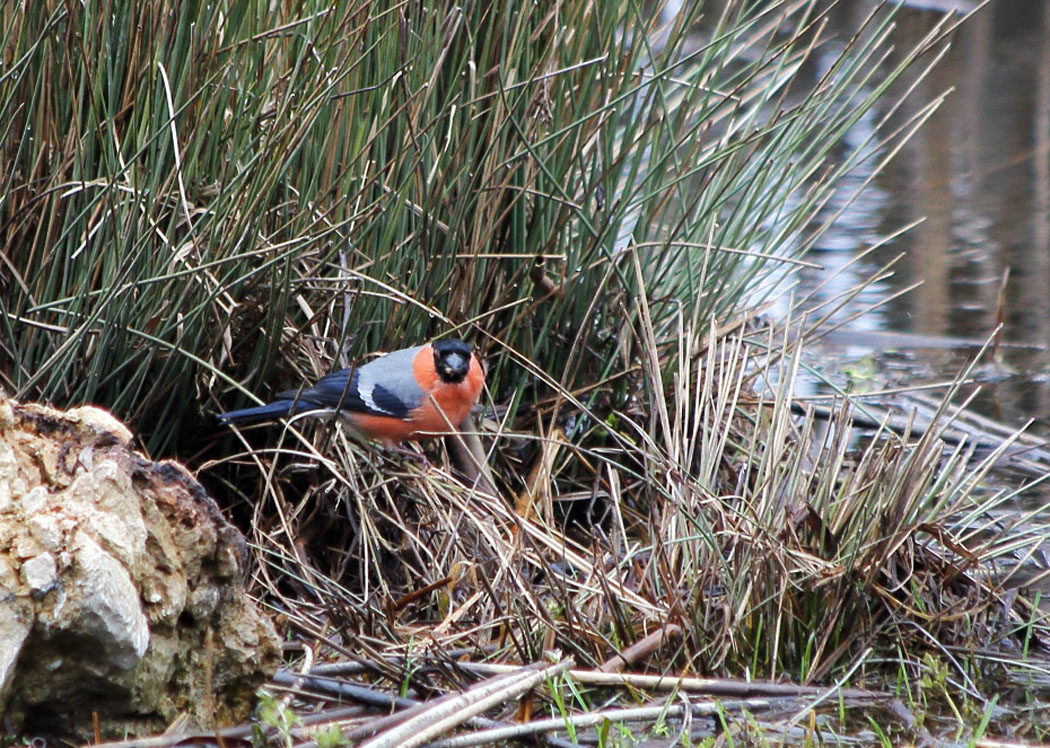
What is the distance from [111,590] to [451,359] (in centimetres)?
161

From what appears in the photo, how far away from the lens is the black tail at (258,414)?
3.38 metres

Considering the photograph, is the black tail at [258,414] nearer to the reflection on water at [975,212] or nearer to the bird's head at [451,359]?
the bird's head at [451,359]

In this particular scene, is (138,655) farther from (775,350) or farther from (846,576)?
(775,350)

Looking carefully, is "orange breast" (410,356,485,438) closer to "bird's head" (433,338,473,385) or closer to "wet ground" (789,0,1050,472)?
"bird's head" (433,338,473,385)

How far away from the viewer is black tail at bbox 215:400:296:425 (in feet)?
11.1

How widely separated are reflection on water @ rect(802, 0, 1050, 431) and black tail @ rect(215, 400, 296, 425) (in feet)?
8.44

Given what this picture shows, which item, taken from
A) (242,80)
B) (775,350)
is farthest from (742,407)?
(242,80)

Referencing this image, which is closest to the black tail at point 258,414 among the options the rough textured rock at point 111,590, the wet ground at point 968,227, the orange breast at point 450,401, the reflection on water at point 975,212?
the orange breast at point 450,401

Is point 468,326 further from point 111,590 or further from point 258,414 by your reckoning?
point 111,590

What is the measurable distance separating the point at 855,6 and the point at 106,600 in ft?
35.1

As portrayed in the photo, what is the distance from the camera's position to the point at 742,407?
4.17 m

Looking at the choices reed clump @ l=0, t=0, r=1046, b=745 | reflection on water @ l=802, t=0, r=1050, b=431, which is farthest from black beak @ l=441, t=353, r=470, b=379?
reflection on water @ l=802, t=0, r=1050, b=431

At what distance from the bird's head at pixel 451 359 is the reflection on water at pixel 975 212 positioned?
6.78ft

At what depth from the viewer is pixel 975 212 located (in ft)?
25.1
